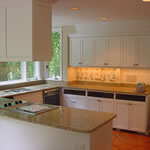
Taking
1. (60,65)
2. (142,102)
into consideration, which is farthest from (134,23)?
(60,65)

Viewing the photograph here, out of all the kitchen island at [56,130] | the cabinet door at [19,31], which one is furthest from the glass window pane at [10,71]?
the kitchen island at [56,130]

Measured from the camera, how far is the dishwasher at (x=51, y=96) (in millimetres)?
5332

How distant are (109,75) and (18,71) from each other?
90.7 inches

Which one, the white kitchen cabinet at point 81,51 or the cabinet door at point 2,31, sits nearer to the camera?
the cabinet door at point 2,31

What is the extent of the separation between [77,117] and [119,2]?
1858 millimetres

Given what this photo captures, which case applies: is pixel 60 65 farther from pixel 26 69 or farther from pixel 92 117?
pixel 92 117

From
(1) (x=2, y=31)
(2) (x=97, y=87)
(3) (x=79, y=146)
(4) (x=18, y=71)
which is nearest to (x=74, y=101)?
(2) (x=97, y=87)

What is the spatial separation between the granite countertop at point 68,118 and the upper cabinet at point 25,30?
73cm

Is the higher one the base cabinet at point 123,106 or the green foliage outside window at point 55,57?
the green foliage outside window at point 55,57

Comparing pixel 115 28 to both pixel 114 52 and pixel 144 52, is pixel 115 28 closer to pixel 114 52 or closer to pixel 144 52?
pixel 114 52

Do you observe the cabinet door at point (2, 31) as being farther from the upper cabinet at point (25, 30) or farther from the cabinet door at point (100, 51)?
the cabinet door at point (100, 51)

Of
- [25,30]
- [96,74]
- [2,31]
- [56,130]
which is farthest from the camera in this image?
[96,74]

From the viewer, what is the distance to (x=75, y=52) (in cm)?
579

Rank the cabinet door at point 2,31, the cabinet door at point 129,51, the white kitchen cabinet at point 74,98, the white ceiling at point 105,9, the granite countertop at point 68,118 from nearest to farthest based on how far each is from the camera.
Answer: the granite countertop at point 68,118 < the cabinet door at point 2,31 < the white ceiling at point 105,9 < the cabinet door at point 129,51 < the white kitchen cabinet at point 74,98
